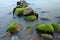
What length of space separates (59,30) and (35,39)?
5.90 ft

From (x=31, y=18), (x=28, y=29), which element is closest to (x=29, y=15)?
(x=31, y=18)

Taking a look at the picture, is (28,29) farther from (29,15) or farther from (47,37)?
(29,15)

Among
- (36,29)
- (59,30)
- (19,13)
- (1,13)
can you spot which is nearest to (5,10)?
(1,13)

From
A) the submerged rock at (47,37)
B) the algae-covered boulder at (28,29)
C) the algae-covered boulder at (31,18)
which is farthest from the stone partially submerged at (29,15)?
the submerged rock at (47,37)

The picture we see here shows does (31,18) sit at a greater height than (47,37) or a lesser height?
greater

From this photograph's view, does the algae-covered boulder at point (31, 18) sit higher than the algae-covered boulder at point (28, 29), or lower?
higher

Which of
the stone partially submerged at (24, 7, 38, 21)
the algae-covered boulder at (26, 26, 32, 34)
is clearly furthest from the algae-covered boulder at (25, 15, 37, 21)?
the algae-covered boulder at (26, 26, 32, 34)

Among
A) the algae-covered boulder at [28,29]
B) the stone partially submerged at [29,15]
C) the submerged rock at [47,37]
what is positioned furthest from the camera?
the stone partially submerged at [29,15]

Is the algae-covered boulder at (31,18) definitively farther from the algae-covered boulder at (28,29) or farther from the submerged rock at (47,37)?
the submerged rock at (47,37)

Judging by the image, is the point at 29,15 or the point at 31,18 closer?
the point at 31,18

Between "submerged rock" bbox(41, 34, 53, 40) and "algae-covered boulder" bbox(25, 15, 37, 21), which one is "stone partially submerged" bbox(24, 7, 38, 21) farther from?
"submerged rock" bbox(41, 34, 53, 40)

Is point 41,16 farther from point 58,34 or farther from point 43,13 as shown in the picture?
point 58,34

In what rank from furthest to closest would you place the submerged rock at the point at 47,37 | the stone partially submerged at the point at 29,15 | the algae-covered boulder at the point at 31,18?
the stone partially submerged at the point at 29,15
the algae-covered boulder at the point at 31,18
the submerged rock at the point at 47,37

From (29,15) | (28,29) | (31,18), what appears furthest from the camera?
(29,15)
